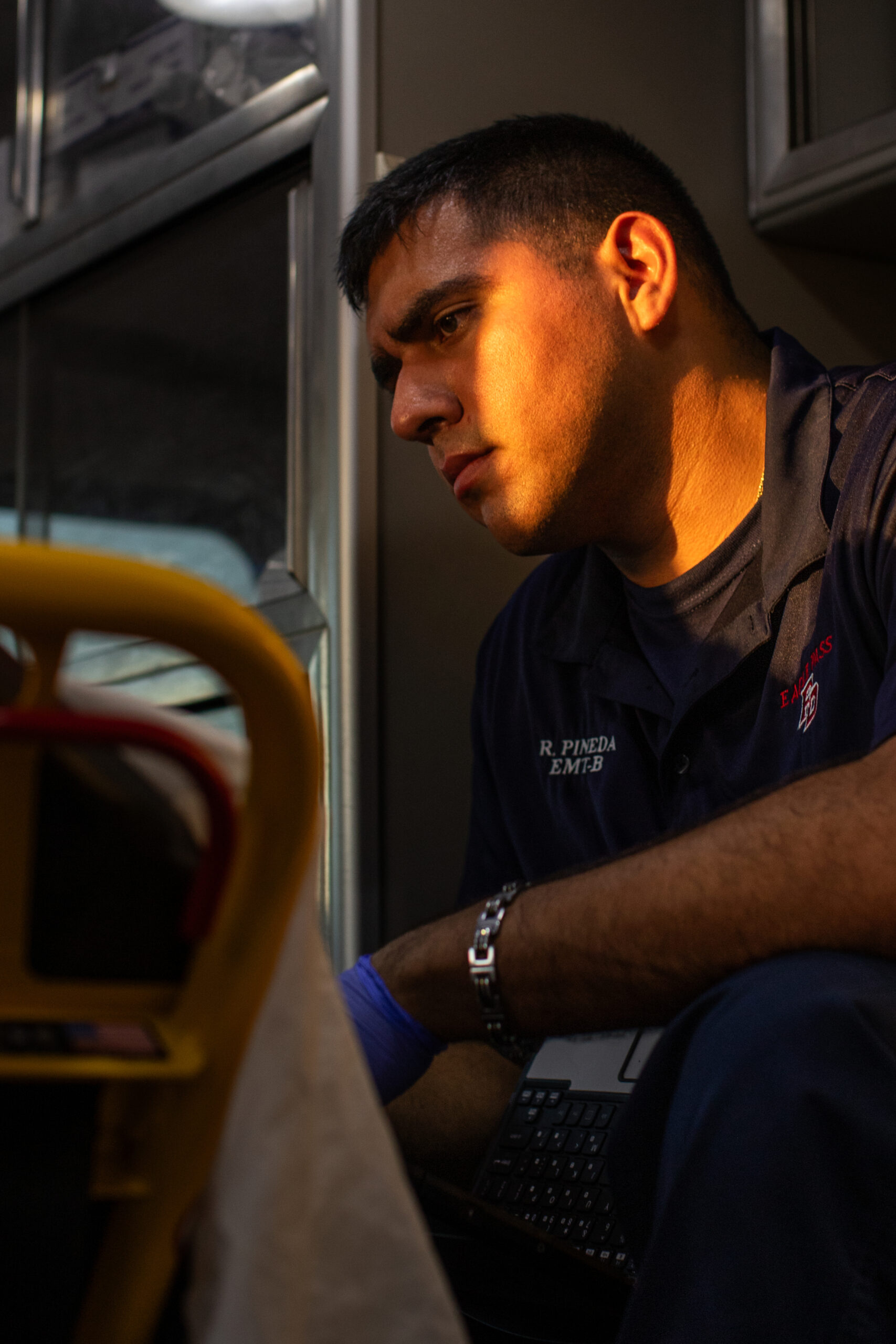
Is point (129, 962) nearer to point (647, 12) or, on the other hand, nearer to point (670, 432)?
point (670, 432)

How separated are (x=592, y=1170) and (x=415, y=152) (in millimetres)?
1259

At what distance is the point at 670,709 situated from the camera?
1.22 meters

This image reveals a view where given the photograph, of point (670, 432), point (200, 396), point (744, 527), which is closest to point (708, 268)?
point (670, 432)

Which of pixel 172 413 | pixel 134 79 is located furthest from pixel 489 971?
pixel 134 79

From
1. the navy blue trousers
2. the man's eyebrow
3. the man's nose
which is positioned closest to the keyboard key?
the navy blue trousers

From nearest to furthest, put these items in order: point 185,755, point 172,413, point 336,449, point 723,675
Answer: point 185,755
point 723,675
point 336,449
point 172,413

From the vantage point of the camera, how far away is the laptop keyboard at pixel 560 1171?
932 mm

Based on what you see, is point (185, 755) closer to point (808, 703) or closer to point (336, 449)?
point (808, 703)

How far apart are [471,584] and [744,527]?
1.66ft

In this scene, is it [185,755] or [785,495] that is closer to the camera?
[185,755]

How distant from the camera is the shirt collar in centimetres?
109

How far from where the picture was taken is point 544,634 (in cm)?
143

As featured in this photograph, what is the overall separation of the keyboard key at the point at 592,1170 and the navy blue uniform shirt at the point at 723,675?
0.26 metres

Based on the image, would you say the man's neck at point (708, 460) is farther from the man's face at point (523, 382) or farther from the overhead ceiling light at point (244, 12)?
the overhead ceiling light at point (244, 12)
